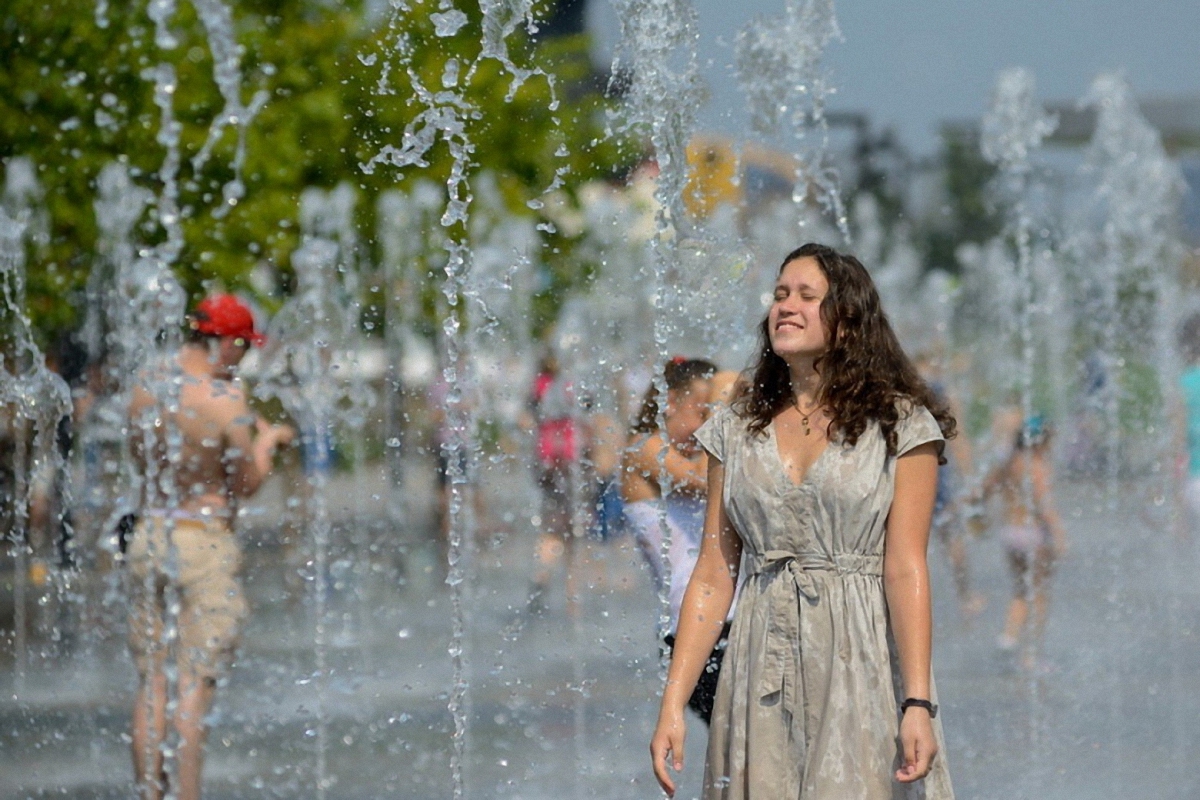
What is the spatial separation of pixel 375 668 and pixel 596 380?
7.62 m

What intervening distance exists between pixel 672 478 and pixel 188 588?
1.39 m

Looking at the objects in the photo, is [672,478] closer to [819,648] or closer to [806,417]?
[806,417]

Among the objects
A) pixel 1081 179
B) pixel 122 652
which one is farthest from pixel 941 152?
pixel 122 652

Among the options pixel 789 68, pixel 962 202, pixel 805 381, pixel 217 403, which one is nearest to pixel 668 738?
pixel 805 381

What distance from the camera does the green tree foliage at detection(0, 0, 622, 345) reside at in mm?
12977

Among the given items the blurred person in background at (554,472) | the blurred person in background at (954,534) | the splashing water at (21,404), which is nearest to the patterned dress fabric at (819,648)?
the blurred person in background at (954,534)

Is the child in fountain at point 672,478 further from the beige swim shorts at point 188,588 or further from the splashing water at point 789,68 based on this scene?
the splashing water at point 789,68

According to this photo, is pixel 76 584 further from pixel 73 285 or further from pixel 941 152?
pixel 941 152

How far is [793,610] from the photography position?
9.66ft

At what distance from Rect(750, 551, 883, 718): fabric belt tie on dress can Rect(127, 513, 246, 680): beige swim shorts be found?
232 centimetres

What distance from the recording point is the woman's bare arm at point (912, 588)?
282 centimetres

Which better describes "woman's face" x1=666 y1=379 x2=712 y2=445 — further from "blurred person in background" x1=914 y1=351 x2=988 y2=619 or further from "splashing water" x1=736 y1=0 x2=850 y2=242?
"blurred person in background" x1=914 y1=351 x2=988 y2=619

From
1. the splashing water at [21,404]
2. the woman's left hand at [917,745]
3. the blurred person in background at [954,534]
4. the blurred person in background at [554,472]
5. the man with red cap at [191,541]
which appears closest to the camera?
the woman's left hand at [917,745]

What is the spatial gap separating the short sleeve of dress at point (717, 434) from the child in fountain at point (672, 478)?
1036 mm
